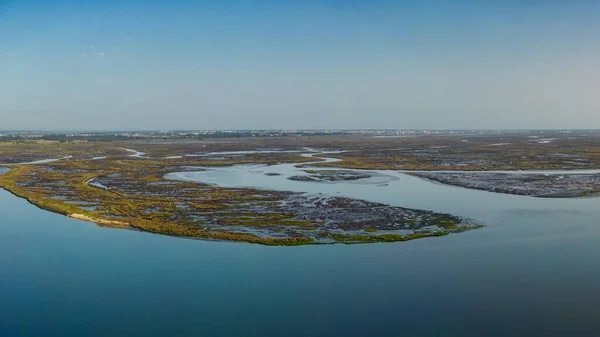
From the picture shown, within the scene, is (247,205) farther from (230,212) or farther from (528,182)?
(528,182)

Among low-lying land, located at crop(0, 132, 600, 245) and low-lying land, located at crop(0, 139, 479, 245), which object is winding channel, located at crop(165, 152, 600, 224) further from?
low-lying land, located at crop(0, 139, 479, 245)

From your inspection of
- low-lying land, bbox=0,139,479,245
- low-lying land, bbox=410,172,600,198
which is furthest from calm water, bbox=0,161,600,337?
low-lying land, bbox=410,172,600,198

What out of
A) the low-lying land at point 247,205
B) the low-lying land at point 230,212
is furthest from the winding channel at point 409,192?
the low-lying land at point 230,212

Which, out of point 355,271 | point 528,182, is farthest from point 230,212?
point 528,182

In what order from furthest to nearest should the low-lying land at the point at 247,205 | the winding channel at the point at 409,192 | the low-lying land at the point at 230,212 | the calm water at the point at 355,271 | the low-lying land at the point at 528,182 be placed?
the low-lying land at the point at 528,182 → the winding channel at the point at 409,192 → the low-lying land at the point at 247,205 → the low-lying land at the point at 230,212 → the calm water at the point at 355,271

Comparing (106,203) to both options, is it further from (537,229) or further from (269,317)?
(537,229)

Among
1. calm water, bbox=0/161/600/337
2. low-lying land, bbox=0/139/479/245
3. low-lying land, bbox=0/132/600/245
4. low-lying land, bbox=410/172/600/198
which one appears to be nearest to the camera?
calm water, bbox=0/161/600/337

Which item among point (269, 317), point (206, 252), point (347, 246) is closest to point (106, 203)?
point (206, 252)

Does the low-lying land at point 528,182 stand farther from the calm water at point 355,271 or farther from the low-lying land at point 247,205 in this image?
the calm water at point 355,271

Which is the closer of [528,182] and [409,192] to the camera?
[409,192]
